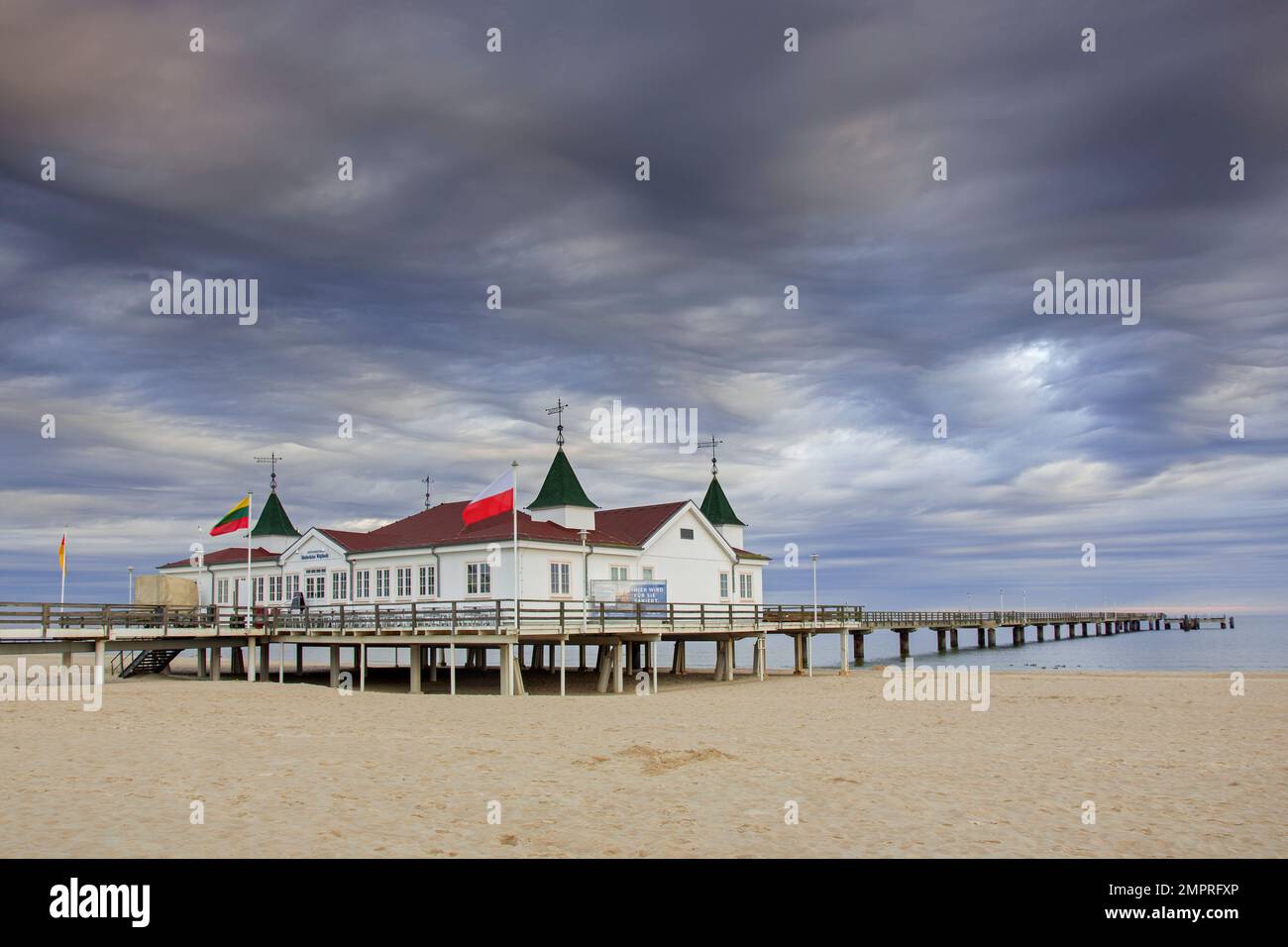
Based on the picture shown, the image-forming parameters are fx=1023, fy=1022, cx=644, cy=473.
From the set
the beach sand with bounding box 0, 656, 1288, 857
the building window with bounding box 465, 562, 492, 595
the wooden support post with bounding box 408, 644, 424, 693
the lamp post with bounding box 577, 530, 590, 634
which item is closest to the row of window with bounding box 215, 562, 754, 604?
the building window with bounding box 465, 562, 492, 595

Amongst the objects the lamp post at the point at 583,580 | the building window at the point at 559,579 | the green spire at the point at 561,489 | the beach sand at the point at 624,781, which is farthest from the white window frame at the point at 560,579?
the beach sand at the point at 624,781

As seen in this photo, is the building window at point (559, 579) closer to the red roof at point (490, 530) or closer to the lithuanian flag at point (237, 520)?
the red roof at point (490, 530)

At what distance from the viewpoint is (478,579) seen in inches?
1334

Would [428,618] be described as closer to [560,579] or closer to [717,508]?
[560,579]

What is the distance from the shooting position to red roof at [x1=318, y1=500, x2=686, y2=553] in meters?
34.2

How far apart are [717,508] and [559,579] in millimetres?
16332

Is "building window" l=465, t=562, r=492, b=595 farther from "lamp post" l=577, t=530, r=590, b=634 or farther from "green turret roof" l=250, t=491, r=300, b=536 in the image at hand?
"green turret roof" l=250, t=491, r=300, b=536

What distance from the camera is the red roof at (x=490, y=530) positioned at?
34219 mm

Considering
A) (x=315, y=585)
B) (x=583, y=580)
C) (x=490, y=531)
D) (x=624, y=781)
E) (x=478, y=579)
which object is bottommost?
(x=624, y=781)

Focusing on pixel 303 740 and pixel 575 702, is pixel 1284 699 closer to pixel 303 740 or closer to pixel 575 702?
pixel 575 702

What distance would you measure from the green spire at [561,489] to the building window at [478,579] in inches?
208

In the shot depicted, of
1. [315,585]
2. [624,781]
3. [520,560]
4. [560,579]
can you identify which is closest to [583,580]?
[560,579]
